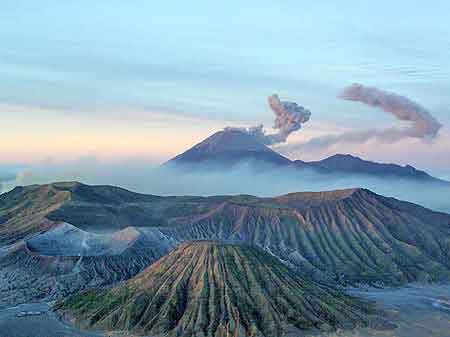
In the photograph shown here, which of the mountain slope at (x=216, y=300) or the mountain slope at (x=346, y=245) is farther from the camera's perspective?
the mountain slope at (x=346, y=245)

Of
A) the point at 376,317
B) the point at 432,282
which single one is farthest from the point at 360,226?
the point at 376,317

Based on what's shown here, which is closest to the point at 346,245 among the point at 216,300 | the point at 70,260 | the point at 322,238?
the point at 322,238

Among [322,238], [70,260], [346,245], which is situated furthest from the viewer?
[322,238]

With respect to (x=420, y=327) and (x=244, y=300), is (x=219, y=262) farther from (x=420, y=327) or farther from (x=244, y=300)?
(x=420, y=327)

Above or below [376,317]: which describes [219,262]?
above

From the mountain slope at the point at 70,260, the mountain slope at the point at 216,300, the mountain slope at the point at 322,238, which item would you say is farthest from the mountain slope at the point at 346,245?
the mountain slope at the point at 216,300

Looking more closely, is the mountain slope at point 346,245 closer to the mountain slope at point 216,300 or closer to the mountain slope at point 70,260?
the mountain slope at point 70,260

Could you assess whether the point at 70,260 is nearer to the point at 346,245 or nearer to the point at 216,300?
the point at 216,300

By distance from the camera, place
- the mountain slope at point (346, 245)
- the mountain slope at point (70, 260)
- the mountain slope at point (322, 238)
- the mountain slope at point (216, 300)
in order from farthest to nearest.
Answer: the mountain slope at point (322, 238) < the mountain slope at point (346, 245) < the mountain slope at point (70, 260) < the mountain slope at point (216, 300)
